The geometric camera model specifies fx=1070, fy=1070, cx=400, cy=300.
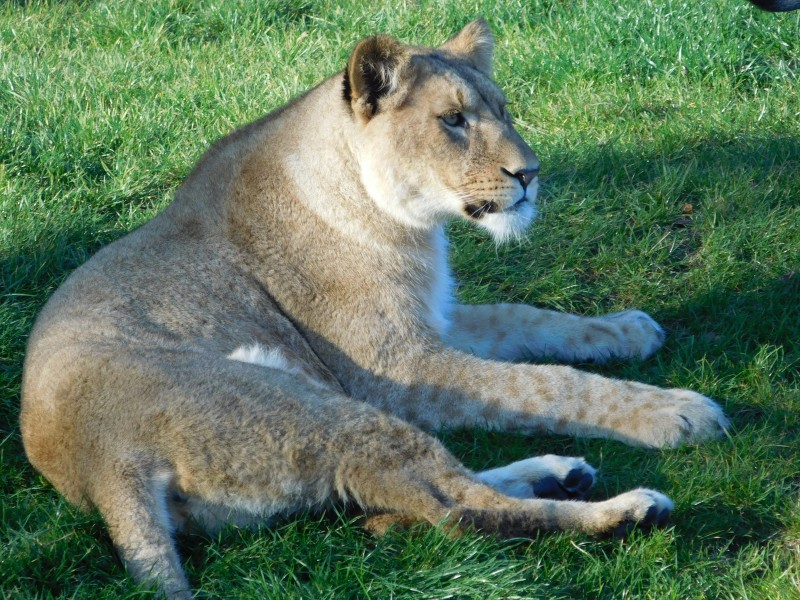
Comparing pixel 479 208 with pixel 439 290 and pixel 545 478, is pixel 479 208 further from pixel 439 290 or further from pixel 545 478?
pixel 545 478

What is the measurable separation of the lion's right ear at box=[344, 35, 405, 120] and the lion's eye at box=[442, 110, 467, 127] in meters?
0.25

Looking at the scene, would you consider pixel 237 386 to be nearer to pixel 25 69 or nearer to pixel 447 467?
pixel 447 467

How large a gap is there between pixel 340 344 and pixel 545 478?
3.44 feet

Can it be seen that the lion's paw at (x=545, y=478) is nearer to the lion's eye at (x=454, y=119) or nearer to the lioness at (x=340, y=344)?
the lioness at (x=340, y=344)

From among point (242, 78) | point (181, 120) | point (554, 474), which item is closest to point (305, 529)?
point (554, 474)

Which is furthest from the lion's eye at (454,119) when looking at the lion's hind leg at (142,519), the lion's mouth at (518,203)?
the lion's hind leg at (142,519)

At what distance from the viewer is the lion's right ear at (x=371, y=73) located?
4.31 metres

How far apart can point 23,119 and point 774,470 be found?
16.1ft

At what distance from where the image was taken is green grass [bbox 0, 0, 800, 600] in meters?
3.39

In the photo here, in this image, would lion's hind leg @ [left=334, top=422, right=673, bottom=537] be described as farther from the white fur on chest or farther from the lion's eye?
the lion's eye

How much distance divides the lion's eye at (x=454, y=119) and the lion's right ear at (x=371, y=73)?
0.81ft

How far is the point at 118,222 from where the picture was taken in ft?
19.5

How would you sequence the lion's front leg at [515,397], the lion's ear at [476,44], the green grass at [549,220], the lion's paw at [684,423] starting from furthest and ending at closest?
the lion's ear at [476,44] < the lion's front leg at [515,397] < the lion's paw at [684,423] < the green grass at [549,220]

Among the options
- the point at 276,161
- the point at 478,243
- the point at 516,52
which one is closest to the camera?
the point at 276,161
